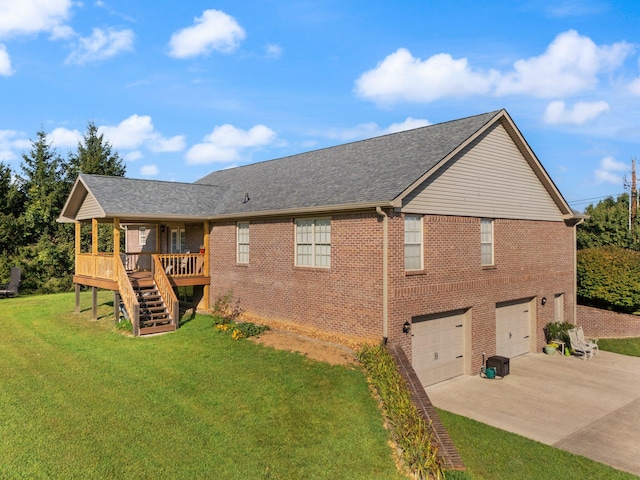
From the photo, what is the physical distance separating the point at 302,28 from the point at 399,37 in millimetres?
3776

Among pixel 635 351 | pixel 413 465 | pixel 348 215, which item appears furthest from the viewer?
pixel 635 351

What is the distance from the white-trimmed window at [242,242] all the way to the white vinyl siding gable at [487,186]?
23.5 ft

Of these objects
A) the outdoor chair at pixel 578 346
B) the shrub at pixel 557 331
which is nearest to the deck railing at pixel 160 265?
the shrub at pixel 557 331

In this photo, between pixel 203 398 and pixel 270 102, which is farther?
pixel 270 102

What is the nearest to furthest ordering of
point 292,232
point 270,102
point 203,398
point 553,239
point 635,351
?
1. point 203,398
2. point 292,232
3. point 635,351
4. point 553,239
5. point 270,102

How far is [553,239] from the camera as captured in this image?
18453mm

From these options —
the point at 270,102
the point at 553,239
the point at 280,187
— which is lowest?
the point at 553,239

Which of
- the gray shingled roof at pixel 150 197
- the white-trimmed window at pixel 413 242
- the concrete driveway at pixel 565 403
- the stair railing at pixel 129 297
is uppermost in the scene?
the gray shingled roof at pixel 150 197

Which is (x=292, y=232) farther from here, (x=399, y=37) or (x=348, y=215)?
(x=399, y=37)

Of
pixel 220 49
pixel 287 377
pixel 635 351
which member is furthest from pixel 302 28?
pixel 635 351

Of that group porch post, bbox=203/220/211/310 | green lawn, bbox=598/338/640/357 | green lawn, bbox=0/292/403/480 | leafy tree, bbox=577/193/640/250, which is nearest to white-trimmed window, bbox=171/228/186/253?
porch post, bbox=203/220/211/310

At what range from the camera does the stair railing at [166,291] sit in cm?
1563

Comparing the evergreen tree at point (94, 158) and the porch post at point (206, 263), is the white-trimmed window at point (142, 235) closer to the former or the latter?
the porch post at point (206, 263)

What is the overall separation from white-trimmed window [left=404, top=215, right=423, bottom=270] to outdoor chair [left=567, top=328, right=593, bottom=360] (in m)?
8.30
